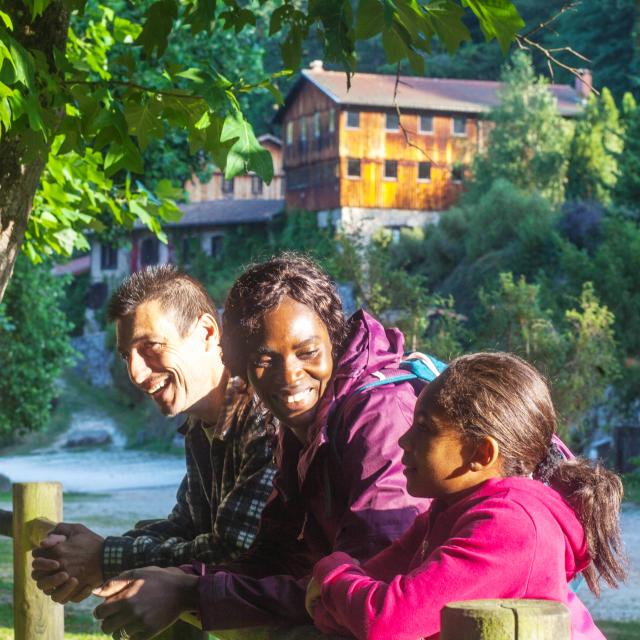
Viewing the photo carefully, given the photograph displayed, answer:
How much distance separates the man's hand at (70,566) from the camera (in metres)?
3.16

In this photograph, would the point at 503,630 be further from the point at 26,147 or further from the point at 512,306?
the point at 512,306

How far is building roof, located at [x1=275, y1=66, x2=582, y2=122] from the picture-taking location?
44.3m

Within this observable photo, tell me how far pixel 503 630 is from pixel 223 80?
2419 millimetres

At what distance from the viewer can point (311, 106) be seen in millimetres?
46531

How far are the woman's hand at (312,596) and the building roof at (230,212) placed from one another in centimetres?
4229

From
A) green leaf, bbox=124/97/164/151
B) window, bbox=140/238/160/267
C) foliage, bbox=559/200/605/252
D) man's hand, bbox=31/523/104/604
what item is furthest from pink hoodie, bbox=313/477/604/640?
window, bbox=140/238/160/267

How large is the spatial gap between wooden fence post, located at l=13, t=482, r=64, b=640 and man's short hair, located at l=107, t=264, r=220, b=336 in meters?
1.02

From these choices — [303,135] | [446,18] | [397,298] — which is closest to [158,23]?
[446,18]

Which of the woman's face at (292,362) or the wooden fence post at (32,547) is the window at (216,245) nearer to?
the wooden fence post at (32,547)

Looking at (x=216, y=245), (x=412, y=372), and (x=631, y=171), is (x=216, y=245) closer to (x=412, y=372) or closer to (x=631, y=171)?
(x=631, y=171)

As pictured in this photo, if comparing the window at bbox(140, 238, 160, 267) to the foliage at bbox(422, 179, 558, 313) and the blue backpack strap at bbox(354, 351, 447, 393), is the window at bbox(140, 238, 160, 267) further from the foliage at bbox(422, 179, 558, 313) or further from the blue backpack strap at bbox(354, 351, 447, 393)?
the blue backpack strap at bbox(354, 351, 447, 393)

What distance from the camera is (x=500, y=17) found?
10.5ft

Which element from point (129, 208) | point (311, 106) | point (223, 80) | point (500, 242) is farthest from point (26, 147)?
point (311, 106)

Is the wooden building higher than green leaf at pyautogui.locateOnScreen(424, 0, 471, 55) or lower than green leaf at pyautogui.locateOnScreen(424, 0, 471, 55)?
higher
